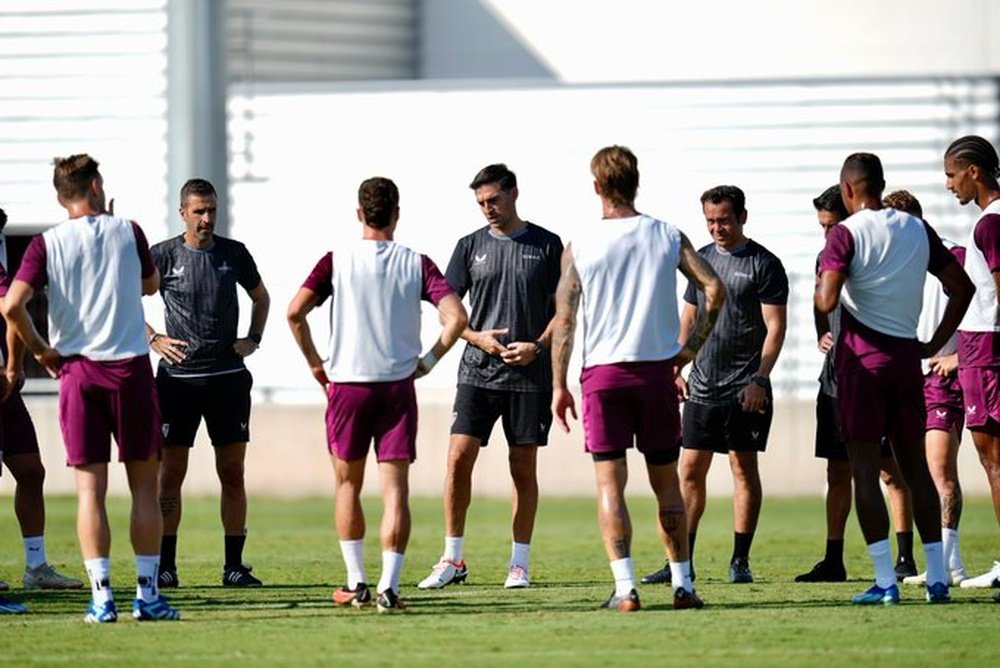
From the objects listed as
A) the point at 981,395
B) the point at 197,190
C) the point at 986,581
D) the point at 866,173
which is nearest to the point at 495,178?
the point at 197,190

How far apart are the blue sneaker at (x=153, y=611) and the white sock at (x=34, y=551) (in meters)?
2.08

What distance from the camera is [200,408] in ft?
45.7

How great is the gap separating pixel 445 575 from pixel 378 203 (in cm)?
289

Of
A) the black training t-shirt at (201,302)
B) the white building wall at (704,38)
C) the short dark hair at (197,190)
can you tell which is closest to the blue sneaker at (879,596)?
the black training t-shirt at (201,302)

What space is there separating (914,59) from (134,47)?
10.3 meters

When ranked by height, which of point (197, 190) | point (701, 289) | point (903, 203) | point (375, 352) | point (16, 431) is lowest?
point (16, 431)

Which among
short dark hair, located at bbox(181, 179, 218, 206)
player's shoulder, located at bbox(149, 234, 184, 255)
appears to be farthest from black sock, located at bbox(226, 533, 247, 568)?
short dark hair, located at bbox(181, 179, 218, 206)

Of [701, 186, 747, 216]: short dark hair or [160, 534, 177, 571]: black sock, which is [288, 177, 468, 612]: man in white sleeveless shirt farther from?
[160, 534, 177, 571]: black sock

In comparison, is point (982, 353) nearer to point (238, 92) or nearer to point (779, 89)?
point (779, 89)

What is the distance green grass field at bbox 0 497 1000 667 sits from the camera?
9922mm

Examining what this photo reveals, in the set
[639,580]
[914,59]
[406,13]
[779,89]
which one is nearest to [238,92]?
[406,13]

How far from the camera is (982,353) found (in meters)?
12.3

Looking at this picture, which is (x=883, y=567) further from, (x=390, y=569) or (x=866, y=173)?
(x=390, y=569)

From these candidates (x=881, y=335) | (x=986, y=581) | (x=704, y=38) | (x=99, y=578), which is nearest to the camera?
(x=99, y=578)
